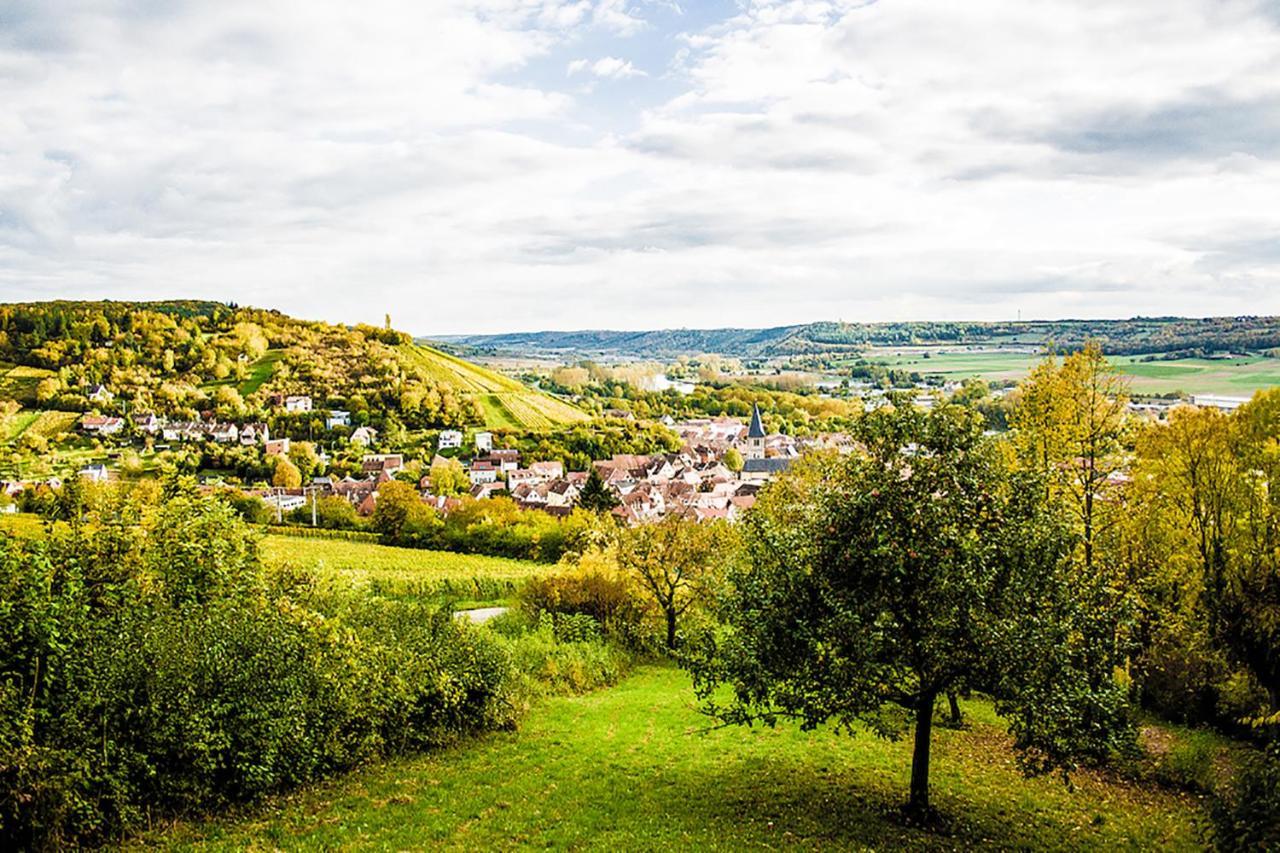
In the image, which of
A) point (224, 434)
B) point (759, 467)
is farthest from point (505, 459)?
point (224, 434)

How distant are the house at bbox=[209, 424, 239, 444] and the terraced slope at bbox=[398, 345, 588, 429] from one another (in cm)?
4254

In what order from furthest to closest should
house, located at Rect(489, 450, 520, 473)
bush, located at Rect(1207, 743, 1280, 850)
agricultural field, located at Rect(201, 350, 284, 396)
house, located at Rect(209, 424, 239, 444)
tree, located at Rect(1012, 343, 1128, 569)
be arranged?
agricultural field, located at Rect(201, 350, 284, 396), house, located at Rect(209, 424, 239, 444), house, located at Rect(489, 450, 520, 473), tree, located at Rect(1012, 343, 1128, 569), bush, located at Rect(1207, 743, 1280, 850)

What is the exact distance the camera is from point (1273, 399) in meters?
29.2

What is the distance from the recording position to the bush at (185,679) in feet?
45.8

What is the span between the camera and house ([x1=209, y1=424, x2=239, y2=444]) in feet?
410

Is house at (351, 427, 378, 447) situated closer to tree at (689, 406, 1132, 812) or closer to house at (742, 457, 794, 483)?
house at (742, 457, 794, 483)

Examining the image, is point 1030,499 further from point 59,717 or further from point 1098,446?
point 59,717

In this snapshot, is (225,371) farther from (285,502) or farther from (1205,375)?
(1205,375)

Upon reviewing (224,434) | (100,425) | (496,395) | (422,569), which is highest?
(496,395)

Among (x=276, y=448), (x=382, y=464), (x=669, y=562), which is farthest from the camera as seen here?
(x=382, y=464)

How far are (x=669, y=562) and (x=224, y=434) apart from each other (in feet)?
367

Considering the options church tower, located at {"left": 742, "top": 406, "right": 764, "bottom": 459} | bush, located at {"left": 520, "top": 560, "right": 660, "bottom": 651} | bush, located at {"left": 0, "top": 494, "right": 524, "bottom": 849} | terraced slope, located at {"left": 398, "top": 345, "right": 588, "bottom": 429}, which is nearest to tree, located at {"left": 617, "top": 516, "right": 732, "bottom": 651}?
bush, located at {"left": 520, "top": 560, "right": 660, "bottom": 651}

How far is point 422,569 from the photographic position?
188 ft

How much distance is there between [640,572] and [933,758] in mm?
19107
